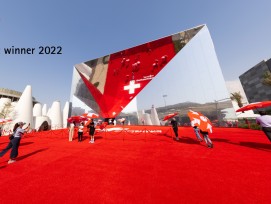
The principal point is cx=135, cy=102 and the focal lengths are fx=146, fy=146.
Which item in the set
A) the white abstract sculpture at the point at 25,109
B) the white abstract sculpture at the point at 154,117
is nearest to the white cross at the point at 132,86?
the white abstract sculpture at the point at 154,117

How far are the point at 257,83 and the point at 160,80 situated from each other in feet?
146

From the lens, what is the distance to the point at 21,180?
4273mm

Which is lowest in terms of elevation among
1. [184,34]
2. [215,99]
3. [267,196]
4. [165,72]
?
[267,196]

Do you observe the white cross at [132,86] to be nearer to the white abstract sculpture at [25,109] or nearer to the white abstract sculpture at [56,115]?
the white abstract sculpture at [25,109]

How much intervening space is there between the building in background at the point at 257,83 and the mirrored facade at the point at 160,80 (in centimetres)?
3605

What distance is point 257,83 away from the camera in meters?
47.5

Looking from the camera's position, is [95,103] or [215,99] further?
[95,103]

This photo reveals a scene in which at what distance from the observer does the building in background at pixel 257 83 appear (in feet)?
142

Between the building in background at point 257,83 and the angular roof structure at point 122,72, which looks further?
the building in background at point 257,83

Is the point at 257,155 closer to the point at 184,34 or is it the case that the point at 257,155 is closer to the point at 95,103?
the point at 184,34

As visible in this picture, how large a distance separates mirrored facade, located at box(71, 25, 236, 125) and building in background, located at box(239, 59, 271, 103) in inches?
1419

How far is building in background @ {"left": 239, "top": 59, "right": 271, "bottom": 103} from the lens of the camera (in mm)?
43219

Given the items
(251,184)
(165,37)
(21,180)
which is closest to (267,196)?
(251,184)

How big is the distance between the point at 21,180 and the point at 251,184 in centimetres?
624
